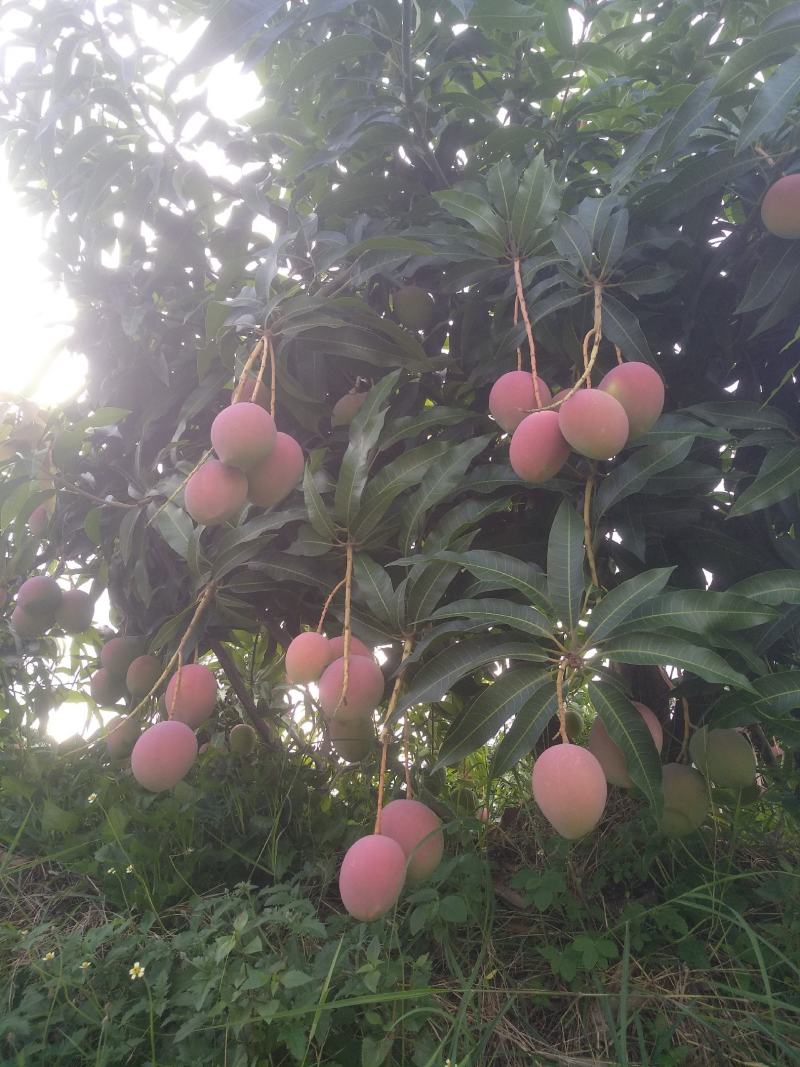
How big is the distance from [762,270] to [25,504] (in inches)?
56.3

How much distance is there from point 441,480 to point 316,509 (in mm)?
205

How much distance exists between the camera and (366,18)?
1.41 m

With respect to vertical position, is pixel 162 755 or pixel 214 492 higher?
pixel 214 492

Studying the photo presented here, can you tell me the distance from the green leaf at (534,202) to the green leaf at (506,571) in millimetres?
585

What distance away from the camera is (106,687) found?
1.66 metres

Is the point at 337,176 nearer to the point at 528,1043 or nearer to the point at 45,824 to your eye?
the point at 45,824

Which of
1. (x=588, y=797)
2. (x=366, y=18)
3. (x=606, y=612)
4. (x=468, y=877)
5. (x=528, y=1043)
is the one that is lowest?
(x=528, y=1043)

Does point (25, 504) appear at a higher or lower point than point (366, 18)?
lower

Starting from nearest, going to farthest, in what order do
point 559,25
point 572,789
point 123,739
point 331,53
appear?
point 572,789, point 331,53, point 559,25, point 123,739

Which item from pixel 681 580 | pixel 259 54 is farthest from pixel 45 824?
pixel 259 54

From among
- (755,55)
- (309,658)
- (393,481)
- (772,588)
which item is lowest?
(309,658)

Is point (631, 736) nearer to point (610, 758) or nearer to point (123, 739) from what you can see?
point (610, 758)

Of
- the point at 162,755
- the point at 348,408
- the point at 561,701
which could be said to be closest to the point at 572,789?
the point at 561,701

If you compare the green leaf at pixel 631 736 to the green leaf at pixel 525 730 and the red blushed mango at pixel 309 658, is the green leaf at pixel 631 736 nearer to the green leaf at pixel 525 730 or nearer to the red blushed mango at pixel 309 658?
the green leaf at pixel 525 730
